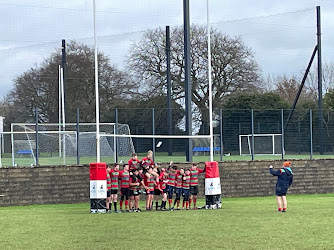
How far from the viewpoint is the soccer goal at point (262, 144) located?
108 ft

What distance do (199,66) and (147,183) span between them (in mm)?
29576

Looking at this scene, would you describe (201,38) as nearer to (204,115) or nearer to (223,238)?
(204,115)

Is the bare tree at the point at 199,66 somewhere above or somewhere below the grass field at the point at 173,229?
above

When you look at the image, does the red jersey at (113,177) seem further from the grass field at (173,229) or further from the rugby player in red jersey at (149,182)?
the grass field at (173,229)

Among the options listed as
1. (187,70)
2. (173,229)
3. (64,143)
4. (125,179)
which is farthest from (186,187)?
(64,143)

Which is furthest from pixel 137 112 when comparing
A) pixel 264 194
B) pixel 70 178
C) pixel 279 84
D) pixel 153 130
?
pixel 279 84

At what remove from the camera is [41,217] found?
20297mm

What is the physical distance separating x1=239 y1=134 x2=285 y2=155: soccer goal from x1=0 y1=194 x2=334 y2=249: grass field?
35.0 ft

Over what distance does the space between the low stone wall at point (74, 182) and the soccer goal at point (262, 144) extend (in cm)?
140

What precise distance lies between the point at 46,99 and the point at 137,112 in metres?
25.3

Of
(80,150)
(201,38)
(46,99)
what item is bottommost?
(80,150)

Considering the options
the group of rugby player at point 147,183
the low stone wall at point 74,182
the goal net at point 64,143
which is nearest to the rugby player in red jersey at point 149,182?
the group of rugby player at point 147,183

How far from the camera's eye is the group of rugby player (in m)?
22.8

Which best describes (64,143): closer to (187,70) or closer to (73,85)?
(187,70)
